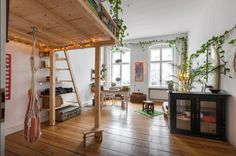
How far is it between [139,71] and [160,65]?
1143 millimetres

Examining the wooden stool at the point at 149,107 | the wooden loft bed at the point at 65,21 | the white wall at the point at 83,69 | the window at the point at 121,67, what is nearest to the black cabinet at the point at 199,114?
the wooden stool at the point at 149,107

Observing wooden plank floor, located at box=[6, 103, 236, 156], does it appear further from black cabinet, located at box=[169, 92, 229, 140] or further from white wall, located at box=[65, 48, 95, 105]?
white wall, located at box=[65, 48, 95, 105]

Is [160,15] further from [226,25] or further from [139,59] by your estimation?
[139,59]

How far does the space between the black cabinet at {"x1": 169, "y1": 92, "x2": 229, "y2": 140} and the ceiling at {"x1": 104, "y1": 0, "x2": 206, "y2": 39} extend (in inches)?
104

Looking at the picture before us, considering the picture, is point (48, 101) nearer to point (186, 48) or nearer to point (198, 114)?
point (198, 114)

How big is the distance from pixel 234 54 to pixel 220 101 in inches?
37.4

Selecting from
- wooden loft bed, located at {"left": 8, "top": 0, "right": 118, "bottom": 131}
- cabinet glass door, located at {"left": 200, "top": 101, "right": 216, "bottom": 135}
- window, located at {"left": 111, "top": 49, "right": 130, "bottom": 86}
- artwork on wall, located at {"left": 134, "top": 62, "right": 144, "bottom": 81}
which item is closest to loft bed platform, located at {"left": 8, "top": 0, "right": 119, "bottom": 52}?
wooden loft bed, located at {"left": 8, "top": 0, "right": 118, "bottom": 131}


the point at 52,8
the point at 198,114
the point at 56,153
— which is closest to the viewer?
the point at 52,8

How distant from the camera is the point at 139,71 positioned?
767 centimetres

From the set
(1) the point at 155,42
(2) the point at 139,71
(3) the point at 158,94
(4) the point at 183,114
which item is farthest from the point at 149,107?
(1) the point at 155,42

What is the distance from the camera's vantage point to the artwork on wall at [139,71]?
7610 millimetres

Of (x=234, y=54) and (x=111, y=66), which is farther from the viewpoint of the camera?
(x=111, y=66)

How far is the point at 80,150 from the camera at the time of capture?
241 cm

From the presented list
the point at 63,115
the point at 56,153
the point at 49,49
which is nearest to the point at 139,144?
the point at 56,153
